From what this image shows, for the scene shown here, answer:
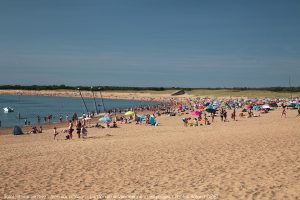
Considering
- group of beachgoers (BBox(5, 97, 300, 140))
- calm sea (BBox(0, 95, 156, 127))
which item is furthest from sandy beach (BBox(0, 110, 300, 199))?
calm sea (BBox(0, 95, 156, 127))

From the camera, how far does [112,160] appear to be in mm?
13344

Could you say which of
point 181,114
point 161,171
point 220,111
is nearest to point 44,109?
point 181,114

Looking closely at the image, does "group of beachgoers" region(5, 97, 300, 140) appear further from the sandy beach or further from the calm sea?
the sandy beach

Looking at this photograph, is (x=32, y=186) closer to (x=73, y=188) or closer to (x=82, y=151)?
(x=73, y=188)

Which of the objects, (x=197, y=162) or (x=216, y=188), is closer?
(x=216, y=188)

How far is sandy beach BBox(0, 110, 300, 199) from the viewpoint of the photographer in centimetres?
882

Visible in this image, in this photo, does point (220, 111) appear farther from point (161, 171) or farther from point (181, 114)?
point (161, 171)

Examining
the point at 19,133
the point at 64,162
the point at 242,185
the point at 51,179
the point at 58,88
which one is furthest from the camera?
the point at 58,88

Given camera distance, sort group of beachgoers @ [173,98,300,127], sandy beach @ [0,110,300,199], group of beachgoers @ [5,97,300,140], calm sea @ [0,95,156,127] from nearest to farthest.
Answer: sandy beach @ [0,110,300,199] < group of beachgoers @ [5,97,300,140] < group of beachgoers @ [173,98,300,127] < calm sea @ [0,95,156,127]

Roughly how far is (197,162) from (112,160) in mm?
3157

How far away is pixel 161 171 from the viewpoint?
11195 mm

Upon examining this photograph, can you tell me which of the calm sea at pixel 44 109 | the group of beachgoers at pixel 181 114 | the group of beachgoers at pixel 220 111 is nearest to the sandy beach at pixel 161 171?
the group of beachgoers at pixel 181 114

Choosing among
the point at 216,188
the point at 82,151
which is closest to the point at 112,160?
the point at 82,151

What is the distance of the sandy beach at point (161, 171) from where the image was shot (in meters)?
8.82
